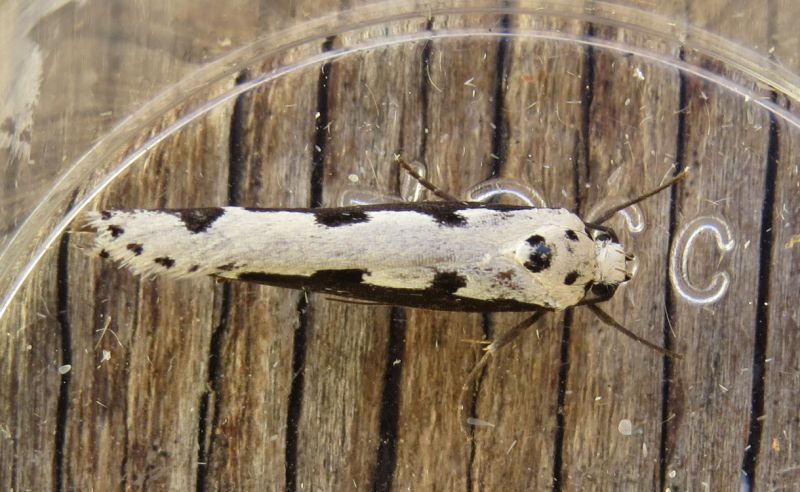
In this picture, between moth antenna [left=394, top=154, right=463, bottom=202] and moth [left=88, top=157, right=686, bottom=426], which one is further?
moth antenna [left=394, top=154, right=463, bottom=202]

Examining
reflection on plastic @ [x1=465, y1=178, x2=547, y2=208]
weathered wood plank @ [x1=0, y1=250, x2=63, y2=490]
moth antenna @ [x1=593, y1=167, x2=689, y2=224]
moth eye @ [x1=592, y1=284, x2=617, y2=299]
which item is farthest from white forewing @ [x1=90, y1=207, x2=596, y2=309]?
weathered wood plank @ [x1=0, y1=250, x2=63, y2=490]

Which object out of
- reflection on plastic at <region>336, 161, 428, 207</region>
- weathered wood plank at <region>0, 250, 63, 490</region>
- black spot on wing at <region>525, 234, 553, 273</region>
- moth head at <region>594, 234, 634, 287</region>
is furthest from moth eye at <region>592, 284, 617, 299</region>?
weathered wood plank at <region>0, 250, 63, 490</region>

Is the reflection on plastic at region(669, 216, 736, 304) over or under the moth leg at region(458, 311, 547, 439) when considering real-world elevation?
over

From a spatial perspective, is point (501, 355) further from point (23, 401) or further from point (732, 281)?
point (23, 401)

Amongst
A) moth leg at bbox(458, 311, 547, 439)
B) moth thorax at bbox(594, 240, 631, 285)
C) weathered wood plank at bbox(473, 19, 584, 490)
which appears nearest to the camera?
moth thorax at bbox(594, 240, 631, 285)

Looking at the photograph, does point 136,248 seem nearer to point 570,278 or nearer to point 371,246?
point 371,246

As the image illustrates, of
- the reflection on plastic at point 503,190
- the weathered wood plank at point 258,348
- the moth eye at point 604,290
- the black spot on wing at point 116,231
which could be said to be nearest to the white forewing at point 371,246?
the black spot on wing at point 116,231

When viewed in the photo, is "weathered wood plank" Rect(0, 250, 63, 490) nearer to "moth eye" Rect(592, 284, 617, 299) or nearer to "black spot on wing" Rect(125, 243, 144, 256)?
"black spot on wing" Rect(125, 243, 144, 256)

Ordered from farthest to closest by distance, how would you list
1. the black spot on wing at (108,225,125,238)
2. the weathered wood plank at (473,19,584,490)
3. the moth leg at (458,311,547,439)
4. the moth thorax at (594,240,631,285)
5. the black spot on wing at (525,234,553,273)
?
the weathered wood plank at (473,19,584,490)
the moth leg at (458,311,547,439)
the moth thorax at (594,240,631,285)
the black spot on wing at (525,234,553,273)
the black spot on wing at (108,225,125,238)

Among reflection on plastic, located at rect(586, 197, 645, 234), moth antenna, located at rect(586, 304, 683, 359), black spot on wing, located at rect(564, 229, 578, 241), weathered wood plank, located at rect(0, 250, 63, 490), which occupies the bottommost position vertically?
weathered wood plank, located at rect(0, 250, 63, 490)
